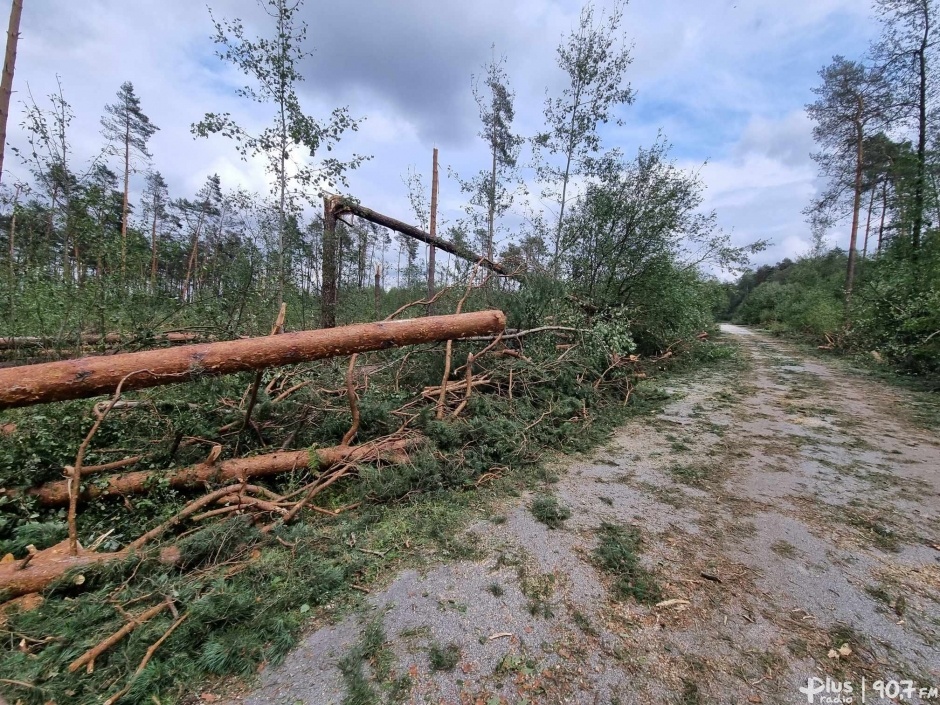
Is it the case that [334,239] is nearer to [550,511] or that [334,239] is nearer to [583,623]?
[550,511]

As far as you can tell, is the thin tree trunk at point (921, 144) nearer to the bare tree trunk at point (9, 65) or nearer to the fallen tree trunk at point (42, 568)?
the fallen tree trunk at point (42, 568)

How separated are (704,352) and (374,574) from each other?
34.0 ft

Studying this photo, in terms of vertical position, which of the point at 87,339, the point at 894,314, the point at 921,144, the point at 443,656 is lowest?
the point at 443,656

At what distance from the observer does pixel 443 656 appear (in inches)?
58.3

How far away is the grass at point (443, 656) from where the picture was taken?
1444 mm

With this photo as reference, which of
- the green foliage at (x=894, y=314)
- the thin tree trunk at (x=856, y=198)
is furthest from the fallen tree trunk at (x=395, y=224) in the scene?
the thin tree trunk at (x=856, y=198)

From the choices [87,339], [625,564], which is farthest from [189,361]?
[87,339]

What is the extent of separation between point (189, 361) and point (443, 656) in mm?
2548

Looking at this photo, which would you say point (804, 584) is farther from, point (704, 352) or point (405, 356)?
point (704, 352)

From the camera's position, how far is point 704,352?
971cm

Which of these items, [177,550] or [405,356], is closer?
[177,550]

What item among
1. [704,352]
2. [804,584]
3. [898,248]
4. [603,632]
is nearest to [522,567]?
[603,632]

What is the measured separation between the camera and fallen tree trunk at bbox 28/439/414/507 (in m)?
2.56

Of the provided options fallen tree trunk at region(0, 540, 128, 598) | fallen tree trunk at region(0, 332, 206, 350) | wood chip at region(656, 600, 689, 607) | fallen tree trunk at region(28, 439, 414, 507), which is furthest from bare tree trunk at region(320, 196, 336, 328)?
wood chip at region(656, 600, 689, 607)
